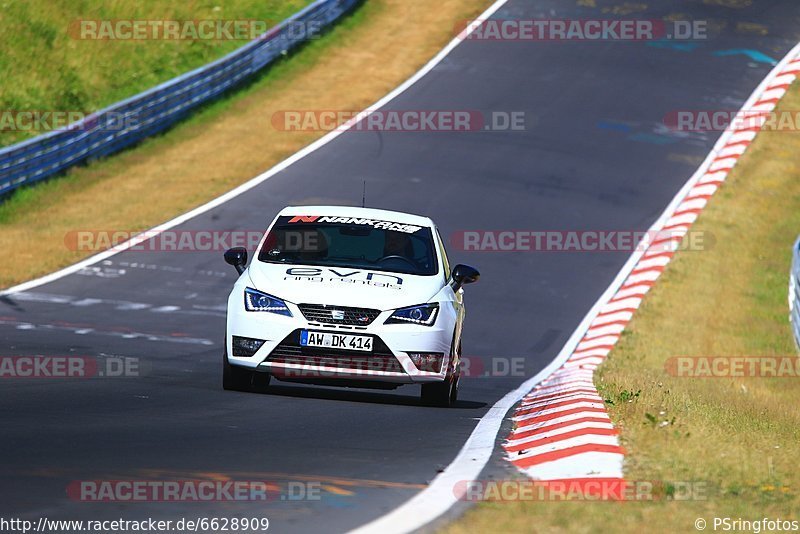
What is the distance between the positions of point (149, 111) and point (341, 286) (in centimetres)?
1932

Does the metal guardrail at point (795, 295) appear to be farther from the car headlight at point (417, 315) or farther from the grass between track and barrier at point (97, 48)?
the grass between track and barrier at point (97, 48)

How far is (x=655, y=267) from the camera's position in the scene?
23.5 metres

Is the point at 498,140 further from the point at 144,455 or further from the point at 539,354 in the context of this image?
the point at 144,455

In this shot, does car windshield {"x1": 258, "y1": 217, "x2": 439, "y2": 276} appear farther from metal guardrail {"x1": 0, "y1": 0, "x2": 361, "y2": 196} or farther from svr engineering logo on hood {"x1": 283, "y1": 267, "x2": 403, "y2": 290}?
metal guardrail {"x1": 0, "y1": 0, "x2": 361, "y2": 196}

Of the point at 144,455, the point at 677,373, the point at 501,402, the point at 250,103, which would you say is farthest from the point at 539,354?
the point at 250,103

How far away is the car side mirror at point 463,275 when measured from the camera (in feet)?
40.3

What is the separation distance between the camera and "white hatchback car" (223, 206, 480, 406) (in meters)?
11.3

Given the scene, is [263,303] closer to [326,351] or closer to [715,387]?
[326,351]

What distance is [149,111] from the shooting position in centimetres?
2994

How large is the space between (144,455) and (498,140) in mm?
21920

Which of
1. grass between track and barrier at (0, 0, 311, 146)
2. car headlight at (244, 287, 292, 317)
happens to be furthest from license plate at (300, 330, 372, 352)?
grass between track and barrier at (0, 0, 311, 146)

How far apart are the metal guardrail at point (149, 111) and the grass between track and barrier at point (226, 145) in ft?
0.89

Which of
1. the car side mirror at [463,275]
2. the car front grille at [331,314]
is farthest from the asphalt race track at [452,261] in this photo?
the car side mirror at [463,275]

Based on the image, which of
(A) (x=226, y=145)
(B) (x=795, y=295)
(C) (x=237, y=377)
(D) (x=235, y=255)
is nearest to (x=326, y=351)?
(C) (x=237, y=377)
